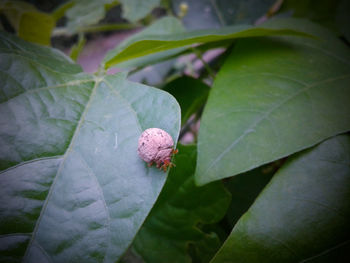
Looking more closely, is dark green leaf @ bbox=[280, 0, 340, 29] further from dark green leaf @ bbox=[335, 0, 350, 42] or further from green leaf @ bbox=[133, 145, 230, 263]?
green leaf @ bbox=[133, 145, 230, 263]

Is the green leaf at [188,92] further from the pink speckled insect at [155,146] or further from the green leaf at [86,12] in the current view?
the green leaf at [86,12]

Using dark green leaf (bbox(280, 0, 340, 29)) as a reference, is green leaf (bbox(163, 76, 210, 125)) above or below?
below

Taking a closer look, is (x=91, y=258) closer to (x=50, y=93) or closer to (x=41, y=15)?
(x=50, y=93)

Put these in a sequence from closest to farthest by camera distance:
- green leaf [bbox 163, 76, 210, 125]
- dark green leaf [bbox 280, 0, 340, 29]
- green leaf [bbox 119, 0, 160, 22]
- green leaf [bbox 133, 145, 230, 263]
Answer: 1. green leaf [bbox 133, 145, 230, 263]
2. green leaf [bbox 163, 76, 210, 125]
3. dark green leaf [bbox 280, 0, 340, 29]
4. green leaf [bbox 119, 0, 160, 22]

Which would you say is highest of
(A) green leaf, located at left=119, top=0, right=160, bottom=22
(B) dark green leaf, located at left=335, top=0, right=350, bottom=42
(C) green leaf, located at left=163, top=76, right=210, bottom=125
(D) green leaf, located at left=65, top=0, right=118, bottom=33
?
(D) green leaf, located at left=65, top=0, right=118, bottom=33

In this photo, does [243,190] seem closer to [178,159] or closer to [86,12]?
[178,159]

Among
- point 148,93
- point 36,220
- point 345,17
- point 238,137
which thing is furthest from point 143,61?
point 345,17

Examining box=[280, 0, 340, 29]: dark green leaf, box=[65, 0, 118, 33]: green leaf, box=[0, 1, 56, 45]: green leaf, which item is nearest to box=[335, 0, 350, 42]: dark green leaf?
box=[280, 0, 340, 29]: dark green leaf
